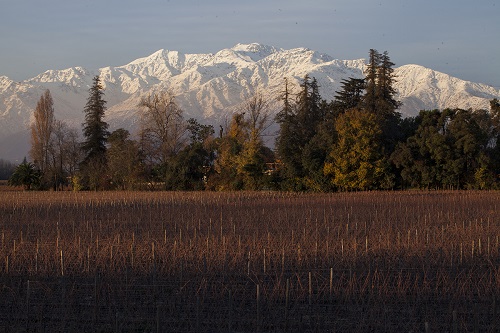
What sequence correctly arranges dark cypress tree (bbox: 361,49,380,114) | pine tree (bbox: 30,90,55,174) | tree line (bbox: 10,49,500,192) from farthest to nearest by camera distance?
pine tree (bbox: 30,90,55,174) → dark cypress tree (bbox: 361,49,380,114) → tree line (bbox: 10,49,500,192)

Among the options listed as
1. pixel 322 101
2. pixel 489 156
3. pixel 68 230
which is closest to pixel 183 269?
pixel 68 230

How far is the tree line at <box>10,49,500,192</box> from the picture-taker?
46031 mm

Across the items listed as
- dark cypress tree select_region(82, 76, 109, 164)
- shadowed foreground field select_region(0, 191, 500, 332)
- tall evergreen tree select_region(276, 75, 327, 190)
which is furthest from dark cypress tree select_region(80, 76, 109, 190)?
shadowed foreground field select_region(0, 191, 500, 332)

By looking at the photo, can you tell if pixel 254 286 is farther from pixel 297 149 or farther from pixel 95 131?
pixel 95 131

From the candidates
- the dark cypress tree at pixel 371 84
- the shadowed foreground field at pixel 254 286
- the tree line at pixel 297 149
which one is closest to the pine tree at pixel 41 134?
the tree line at pixel 297 149

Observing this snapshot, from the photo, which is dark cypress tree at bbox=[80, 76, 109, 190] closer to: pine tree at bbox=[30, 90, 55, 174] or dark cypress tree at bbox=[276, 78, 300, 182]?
pine tree at bbox=[30, 90, 55, 174]

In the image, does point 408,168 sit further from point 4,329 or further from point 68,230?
point 4,329

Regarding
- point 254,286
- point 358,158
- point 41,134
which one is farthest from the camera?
→ point 41,134

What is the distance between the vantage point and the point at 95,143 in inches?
2566

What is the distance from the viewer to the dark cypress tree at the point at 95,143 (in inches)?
2324

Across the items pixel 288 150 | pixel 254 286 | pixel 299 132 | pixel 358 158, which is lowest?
pixel 254 286

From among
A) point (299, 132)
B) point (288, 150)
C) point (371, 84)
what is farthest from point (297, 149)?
point (371, 84)

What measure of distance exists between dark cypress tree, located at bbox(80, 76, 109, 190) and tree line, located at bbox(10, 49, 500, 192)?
0.35 ft

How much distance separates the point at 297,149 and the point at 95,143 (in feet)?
82.0
